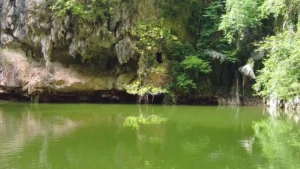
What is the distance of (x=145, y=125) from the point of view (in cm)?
1291

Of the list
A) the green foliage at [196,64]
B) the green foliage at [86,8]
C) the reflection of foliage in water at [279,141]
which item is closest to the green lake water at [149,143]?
the reflection of foliage in water at [279,141]

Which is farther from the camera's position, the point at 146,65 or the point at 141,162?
the point at 146,65

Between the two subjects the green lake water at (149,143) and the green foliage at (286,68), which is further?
the green foliage at (286,68)

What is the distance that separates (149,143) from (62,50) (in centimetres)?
1510

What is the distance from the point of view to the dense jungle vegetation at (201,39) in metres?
21.2

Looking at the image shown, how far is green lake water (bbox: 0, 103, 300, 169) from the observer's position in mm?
7402

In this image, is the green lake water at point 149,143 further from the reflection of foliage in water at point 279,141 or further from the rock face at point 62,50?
the rock face at point 62,50

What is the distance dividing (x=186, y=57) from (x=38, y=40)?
9.03 metres

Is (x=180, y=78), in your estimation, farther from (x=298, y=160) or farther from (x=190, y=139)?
(x=298, y=160)

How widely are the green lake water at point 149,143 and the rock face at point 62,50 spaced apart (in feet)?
28.0

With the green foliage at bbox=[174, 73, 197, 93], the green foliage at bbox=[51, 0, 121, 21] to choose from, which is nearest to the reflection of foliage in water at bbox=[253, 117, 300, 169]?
the green foliage at bbox=[174, 73, 197, 93]

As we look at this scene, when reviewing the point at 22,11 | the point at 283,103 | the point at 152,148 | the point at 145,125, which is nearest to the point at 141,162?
the point at 152,148

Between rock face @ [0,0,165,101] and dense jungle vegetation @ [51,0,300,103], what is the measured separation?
2.11ft

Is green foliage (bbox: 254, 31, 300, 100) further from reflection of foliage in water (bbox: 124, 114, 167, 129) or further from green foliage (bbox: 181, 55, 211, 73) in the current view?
reflection of foliage in water (bbox: 124, 114, 167, 129)
